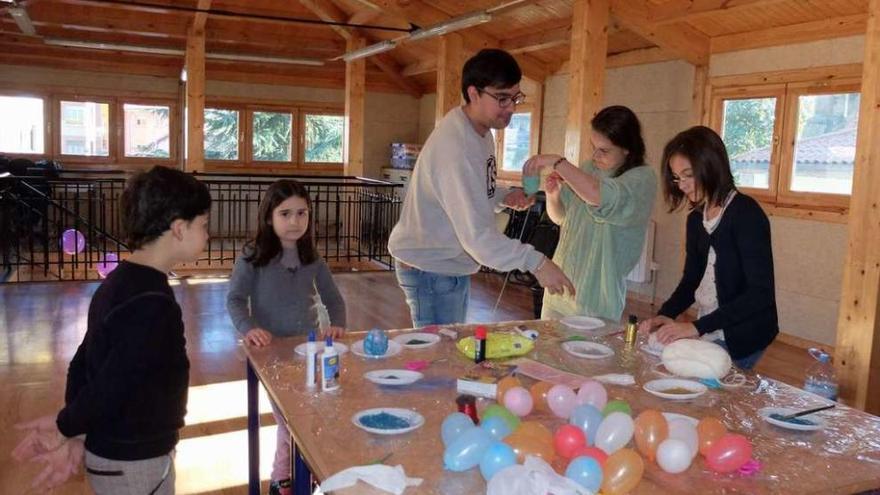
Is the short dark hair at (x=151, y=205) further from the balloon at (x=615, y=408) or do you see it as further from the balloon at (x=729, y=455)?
the balloon at (x=729, y=455)

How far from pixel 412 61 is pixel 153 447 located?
33.1 ft

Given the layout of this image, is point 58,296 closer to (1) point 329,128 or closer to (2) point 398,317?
(2) point 398,317

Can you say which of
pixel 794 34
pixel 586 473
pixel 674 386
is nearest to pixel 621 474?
pixel 586 473

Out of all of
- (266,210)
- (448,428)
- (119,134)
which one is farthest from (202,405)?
(119,134)

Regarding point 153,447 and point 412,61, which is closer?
point 153,447

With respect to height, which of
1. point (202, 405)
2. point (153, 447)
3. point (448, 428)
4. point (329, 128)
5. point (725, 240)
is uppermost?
point (329, 128)

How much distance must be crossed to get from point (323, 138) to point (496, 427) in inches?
434

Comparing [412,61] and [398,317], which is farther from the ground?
[412,61]

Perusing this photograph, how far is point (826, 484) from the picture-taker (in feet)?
4.51

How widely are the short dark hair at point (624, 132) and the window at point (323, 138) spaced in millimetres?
9678

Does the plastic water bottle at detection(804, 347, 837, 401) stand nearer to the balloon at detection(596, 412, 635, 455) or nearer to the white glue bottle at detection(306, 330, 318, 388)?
the balloon at detection(596, 412, 635, 455)

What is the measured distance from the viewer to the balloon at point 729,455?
1.39m

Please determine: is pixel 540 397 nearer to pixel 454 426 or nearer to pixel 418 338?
pixel 454 426

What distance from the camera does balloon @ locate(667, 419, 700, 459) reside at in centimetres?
142
